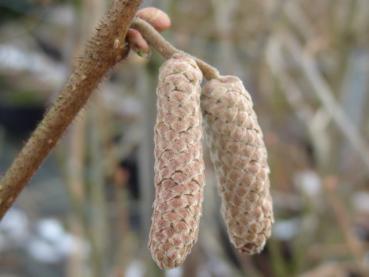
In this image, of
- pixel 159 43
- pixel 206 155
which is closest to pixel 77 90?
pixel 159 43

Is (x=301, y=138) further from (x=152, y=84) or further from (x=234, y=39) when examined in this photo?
(x=152, y=84)

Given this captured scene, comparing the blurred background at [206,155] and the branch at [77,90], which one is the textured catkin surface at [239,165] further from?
the blurred background at [206,155]

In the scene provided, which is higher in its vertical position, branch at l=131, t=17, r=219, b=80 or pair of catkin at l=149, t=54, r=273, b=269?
branch at l=131, t=17, r=219, b=80

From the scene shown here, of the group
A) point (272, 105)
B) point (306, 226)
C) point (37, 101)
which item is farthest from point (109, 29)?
point (37, 101)

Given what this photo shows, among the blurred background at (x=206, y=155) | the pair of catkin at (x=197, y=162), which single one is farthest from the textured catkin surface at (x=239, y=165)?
the blurred background at (x=206, y=155)

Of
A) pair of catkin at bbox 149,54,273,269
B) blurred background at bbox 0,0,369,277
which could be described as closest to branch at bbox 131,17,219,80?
pair of catkin at bbox 149,54,273,269

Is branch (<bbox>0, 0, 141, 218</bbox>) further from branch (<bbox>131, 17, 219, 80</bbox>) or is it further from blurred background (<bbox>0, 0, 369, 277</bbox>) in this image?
blurred background (<bbox>0, 0, 369, 277</bbox>)

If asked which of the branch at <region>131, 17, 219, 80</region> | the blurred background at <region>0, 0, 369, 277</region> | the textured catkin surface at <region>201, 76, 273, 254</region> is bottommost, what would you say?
the blurred background at <region>0, 0, 369, 277</region>

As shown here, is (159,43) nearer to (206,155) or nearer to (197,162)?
(197,162)
